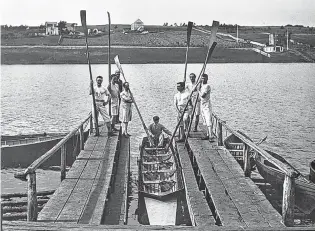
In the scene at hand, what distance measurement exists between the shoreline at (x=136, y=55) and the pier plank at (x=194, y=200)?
70.9 m

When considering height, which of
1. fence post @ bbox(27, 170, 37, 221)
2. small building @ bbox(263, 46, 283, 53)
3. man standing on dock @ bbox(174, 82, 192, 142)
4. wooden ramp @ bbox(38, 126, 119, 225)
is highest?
small building @ bbox(263, 46, 283, 53)

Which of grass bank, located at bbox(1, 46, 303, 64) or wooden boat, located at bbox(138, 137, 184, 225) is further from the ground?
grass bank, located at bbox(1, 46, 303, 64)

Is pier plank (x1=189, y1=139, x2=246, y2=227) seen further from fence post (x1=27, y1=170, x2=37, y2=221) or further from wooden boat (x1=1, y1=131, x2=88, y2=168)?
wooden boat (x1=1, y1=131, x2=88, y2=168)

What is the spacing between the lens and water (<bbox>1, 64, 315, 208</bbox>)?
2777 cm

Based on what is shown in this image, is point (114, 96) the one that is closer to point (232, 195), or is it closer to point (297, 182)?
point (297, 182)

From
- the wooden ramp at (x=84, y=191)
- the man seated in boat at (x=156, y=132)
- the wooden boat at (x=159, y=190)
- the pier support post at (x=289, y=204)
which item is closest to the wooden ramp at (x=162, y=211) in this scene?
the wooden boat at (x=159, y=190)

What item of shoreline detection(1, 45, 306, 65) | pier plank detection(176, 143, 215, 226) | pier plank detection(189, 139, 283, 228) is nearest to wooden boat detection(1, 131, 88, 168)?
pier plank detection(176, 143, 215, 226)

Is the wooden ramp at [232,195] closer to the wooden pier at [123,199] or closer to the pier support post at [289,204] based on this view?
the wooden pier at [123,199]

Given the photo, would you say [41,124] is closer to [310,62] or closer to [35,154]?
[35,154]

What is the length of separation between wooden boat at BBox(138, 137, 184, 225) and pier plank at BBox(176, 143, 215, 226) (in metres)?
0.22

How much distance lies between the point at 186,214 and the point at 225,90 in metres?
41.3

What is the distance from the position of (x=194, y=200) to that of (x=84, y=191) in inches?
87.2

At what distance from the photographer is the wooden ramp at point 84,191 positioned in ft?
23.8

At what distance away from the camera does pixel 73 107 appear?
40.0m
